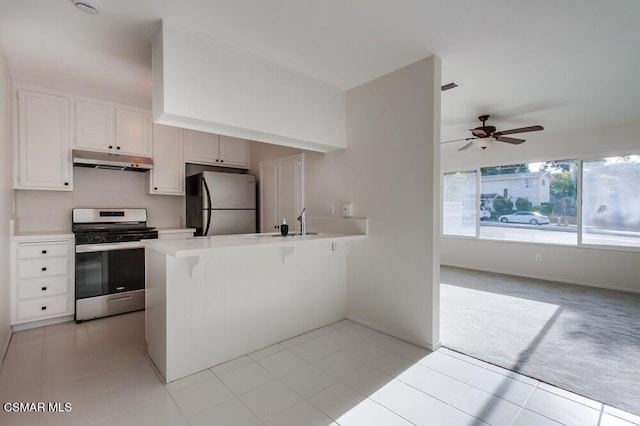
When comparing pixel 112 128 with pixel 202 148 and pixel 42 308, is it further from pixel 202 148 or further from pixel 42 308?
pixel 42 308

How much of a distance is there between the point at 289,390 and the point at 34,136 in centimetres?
370

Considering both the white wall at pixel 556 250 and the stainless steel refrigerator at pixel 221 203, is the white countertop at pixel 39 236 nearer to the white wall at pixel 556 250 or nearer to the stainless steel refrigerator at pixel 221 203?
the stainless steel refrigerator at pixel 221 203

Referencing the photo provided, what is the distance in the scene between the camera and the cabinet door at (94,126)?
11.6 feet

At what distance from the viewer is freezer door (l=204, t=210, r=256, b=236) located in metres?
4.09

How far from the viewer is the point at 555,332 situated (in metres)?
3.04

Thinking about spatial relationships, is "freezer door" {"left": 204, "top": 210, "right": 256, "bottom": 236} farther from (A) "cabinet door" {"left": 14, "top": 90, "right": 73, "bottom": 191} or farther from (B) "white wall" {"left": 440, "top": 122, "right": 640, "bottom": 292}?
(B) "white wall" {"left": 440, "top": 122, "right": 640, "bottom": 292}

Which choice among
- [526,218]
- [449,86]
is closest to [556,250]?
[526,218]

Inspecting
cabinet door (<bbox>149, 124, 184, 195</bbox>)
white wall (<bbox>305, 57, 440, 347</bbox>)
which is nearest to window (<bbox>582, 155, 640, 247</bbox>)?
white wall (<bbox>305, 57, 440, 347</bbox>)

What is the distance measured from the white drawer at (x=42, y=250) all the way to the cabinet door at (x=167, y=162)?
1162 mm

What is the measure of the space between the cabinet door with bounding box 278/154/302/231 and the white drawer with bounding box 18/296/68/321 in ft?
8.43

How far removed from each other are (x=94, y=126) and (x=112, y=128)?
0.59ft

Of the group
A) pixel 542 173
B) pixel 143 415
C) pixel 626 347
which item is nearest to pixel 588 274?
pixel 542 173

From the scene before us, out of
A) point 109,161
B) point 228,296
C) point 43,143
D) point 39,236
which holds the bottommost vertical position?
point 228,296

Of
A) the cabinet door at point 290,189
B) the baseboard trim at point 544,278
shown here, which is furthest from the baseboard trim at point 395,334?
the baseboard trim at point 544,278
